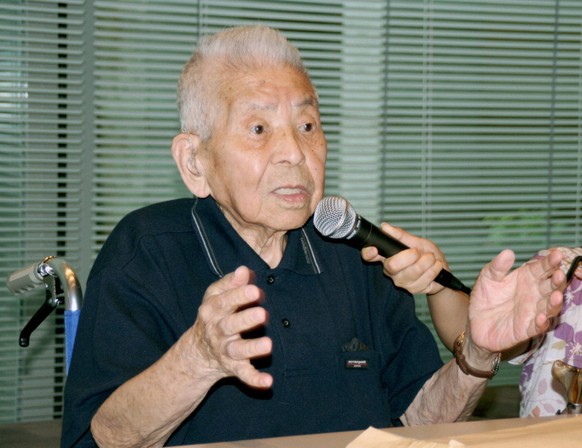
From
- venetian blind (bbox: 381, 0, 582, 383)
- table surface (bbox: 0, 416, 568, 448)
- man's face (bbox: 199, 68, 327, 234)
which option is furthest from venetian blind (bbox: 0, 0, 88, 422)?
table surface (bbox: 0, 416, 568, 448)

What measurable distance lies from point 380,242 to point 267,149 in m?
0.30

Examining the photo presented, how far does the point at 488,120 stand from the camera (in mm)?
4812

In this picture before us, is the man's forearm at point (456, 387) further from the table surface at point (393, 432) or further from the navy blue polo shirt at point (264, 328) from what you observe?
the table surface at point (393, 432)

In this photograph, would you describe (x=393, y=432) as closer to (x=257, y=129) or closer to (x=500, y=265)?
(x=500, y=265)

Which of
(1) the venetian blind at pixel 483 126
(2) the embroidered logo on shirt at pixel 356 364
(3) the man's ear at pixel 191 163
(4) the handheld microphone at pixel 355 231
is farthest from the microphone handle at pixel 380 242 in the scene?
(1) the venetian blind at pixel 483 126

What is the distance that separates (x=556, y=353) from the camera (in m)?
2.18

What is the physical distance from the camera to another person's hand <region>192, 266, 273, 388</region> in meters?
1.40

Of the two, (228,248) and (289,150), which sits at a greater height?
(289,150)

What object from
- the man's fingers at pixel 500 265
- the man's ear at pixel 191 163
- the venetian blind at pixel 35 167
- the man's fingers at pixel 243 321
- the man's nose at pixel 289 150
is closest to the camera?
the man's fingers at pixel 243 321

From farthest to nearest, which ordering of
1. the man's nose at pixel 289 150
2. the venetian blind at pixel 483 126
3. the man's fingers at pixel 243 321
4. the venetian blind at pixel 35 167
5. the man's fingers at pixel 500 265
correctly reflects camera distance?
the venetian blind at pixel 483 126
the venetian blind at pixel 35 167
the man's nose at pixel 289 150
the man's fingers at pixel 500 265
the man's fingers at pixel 243 321

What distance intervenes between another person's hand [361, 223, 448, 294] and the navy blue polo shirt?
0.15 meters

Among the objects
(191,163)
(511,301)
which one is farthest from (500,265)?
(191,163)

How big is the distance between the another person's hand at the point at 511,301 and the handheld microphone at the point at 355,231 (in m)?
0.13

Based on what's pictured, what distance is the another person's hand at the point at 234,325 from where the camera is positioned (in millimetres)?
1397
